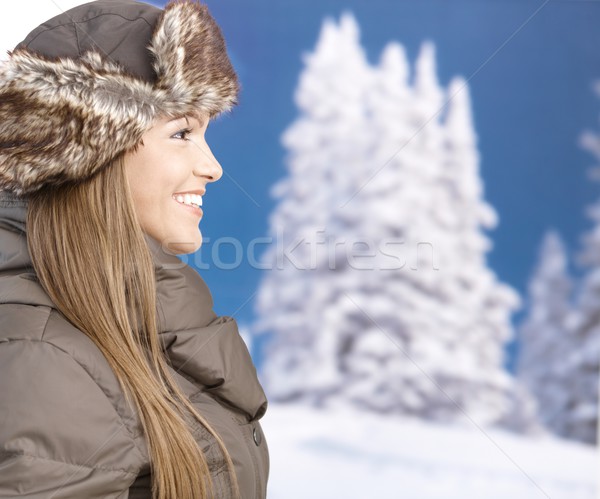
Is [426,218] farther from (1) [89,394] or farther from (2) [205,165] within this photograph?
(1) [89,394]

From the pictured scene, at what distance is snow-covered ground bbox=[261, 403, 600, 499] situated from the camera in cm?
357

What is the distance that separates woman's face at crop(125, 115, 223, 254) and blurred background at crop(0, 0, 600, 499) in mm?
2646

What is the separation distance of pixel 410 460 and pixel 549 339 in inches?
39.9

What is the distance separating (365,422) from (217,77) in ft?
10.00

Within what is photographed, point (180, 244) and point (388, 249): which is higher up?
point (388, 249)

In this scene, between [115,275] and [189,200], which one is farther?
[189,200]

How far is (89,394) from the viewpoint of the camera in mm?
876

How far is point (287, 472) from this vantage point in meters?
3.71

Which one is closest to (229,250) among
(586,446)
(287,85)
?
(287,85)

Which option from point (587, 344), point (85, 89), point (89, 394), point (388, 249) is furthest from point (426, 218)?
point (89, 394)

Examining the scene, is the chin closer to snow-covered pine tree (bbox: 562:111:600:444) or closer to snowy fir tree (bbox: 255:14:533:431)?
snowy fir tree (bbox: 255:14:533:431)

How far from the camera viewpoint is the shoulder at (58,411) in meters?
0.81

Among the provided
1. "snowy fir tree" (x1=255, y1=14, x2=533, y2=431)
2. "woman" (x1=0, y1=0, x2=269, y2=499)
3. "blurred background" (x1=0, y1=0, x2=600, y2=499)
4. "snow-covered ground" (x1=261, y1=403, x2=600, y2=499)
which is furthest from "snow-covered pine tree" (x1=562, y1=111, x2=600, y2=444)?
"woman" (x1=0, y1=0, x2=269, y2=499)

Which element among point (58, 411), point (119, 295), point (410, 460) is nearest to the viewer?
point (58, 411)
